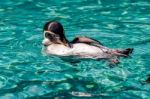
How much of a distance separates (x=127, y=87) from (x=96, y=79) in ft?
2.17

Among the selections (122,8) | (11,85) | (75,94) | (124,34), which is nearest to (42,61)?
(11,85)

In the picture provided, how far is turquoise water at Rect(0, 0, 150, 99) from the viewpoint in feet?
27.7

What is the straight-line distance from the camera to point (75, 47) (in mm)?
10070

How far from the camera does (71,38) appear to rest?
11.9m

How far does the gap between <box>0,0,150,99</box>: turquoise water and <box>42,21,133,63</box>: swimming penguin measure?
6.0 inches

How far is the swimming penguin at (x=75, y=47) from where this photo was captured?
990 centimetres

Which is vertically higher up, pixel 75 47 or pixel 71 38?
pixel 75 47

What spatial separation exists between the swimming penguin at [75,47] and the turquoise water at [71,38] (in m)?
0.15

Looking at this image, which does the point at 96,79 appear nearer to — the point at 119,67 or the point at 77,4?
the point at 119,67

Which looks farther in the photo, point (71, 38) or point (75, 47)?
point (71, 38)

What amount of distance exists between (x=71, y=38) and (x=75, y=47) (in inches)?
72.9

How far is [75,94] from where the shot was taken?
8.20 metres

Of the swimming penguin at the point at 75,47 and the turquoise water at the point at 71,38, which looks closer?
the turquoise water at the point at 71,38

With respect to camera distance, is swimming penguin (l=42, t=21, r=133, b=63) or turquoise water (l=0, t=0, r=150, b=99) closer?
turquoise water (l=0, t=0, r=150, b=99)
